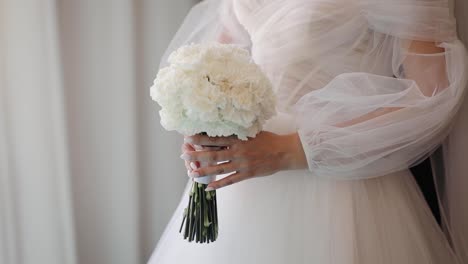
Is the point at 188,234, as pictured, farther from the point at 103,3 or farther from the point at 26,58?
the point at 103,3

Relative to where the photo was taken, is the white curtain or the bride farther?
the white curtain

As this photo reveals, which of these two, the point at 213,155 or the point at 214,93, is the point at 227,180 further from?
the point at 214,93

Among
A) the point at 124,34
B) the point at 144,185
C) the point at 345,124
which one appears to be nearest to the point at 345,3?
the point at 345,124

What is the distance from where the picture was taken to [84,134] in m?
1.23

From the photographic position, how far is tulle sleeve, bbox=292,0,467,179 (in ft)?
2.45

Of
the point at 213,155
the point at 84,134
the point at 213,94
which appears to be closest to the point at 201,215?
the point at 213,155

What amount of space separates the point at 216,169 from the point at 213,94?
0.45 feet

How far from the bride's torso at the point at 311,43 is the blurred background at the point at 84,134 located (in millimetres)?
522

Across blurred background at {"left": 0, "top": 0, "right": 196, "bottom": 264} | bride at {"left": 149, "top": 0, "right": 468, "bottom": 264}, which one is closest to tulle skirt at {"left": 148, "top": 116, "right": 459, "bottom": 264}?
bride at {"left": 149, "top": 0, "right": 468, "bottom": 264}

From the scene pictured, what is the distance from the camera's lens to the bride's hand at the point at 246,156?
0.74 metres

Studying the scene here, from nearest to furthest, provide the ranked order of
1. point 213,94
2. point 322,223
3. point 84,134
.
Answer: point 213,94 → point 322,223 → point 84,134

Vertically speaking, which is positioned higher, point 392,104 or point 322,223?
point 392,104

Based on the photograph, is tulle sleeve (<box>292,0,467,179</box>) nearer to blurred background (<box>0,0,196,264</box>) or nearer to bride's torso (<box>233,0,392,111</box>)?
bride's torso (<box>233,0,392,111</box>)

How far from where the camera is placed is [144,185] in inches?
55.5
